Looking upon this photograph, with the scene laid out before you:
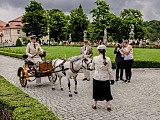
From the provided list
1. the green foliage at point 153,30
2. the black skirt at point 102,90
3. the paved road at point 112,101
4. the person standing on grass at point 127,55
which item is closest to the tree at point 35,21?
the green foliage at point 153,30

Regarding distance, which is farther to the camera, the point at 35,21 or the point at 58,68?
the point at 35,21

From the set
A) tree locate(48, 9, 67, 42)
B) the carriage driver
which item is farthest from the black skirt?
tree locate(48, 9, 67, 42)

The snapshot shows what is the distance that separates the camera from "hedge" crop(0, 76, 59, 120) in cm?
489

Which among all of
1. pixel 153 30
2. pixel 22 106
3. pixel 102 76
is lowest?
pixel 22 106

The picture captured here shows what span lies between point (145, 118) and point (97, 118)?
1.17 m

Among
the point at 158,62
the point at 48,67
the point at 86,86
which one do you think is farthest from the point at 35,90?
the point at 158,62

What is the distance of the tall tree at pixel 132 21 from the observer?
59.8m

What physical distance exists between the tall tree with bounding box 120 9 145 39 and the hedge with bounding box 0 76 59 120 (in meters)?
54.1

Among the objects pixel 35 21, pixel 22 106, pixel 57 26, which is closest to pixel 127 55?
pixel 22 106

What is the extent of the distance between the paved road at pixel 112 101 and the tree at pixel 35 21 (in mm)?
54002

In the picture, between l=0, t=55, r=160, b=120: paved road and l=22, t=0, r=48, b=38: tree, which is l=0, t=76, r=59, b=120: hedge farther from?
l=22, t=0, r=48, b=38: tree

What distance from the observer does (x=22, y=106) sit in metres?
5.76

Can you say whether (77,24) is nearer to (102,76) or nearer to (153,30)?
(153,30)

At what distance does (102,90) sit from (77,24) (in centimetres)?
5727
